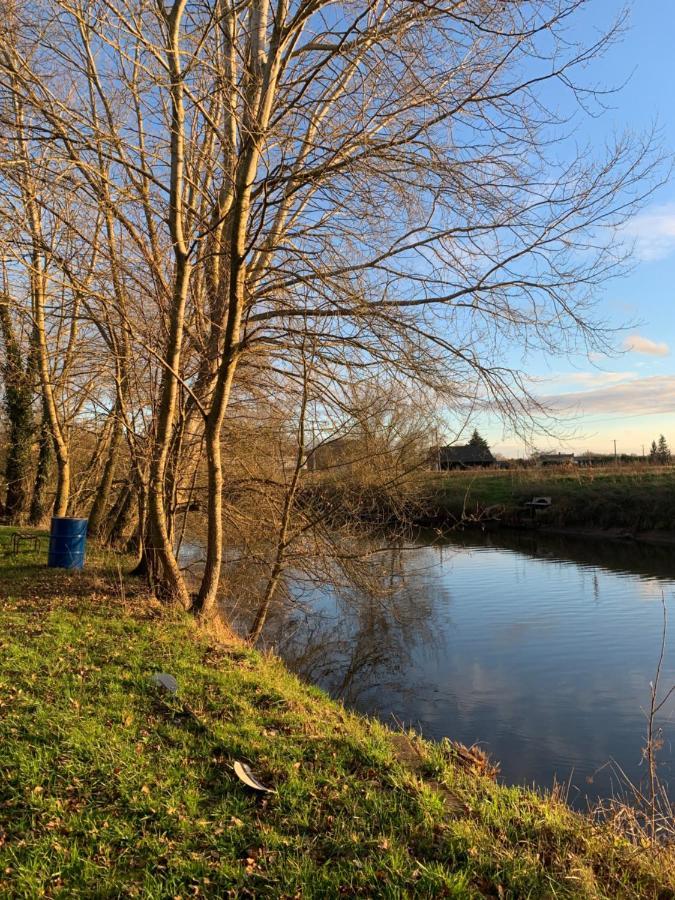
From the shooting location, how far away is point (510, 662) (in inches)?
436

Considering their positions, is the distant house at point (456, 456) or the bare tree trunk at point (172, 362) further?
the distant house at point (456, 456)

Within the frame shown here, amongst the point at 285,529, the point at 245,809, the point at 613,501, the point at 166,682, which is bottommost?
the point at 245,809

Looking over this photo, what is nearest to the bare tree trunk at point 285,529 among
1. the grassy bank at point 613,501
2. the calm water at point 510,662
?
the calm water at point 510,662

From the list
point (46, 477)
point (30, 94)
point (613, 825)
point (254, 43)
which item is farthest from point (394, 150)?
point (46, 477)

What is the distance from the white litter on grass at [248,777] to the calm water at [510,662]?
3512 mm

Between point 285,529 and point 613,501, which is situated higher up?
point 613,501

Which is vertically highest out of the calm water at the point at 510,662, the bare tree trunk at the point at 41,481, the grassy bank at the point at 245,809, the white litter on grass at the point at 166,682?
the bare tree trunk at the point at 41,481

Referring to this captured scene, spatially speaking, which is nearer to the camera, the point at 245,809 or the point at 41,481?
the point at 245,809

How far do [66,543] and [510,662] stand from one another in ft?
24.3

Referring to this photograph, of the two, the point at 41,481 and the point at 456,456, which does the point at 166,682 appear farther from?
the point at 41,481

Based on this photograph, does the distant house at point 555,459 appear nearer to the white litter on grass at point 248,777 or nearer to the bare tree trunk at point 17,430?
the white litter on grass at point 248,777

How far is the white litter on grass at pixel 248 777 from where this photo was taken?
13.2 feet

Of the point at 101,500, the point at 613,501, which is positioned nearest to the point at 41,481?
the point at 101,500

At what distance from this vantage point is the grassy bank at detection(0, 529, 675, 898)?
316cm
